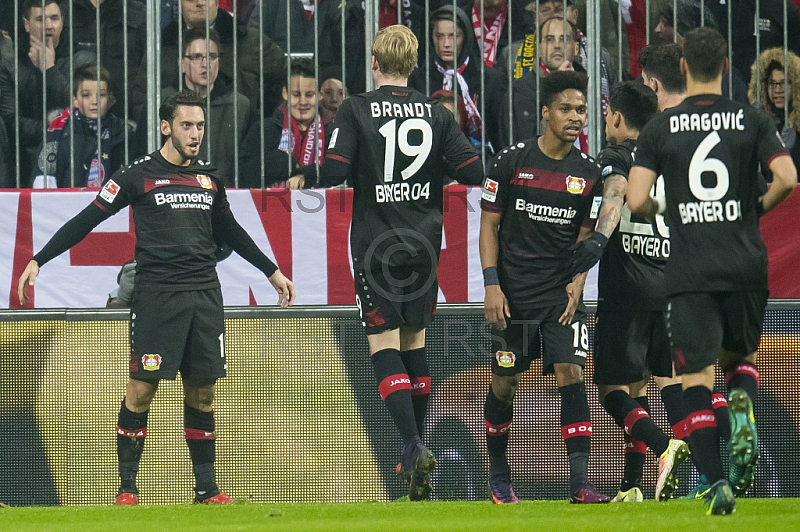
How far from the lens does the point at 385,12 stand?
320 inches

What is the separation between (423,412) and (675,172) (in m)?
2.13

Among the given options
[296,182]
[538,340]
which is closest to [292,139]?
[296,182]

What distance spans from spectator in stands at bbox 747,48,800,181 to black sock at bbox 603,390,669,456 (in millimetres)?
2201

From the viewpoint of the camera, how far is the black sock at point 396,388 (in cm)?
589

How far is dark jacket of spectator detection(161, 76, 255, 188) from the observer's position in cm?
789

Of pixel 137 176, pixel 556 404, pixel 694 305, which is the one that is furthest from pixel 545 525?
pixel 137 176

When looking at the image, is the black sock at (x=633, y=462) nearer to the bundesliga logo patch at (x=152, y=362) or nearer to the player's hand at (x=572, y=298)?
the player's hand at (x=572, y=298)

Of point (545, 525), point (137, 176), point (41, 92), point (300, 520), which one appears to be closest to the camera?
point (545, 525)

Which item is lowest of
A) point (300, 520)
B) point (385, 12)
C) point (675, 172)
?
point (300, 520)

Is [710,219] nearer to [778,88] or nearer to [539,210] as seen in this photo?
[539,210]

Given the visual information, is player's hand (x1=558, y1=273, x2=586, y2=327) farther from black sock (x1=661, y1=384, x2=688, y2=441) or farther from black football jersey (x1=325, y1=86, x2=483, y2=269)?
black sock (x1=661, y1=384, x2=688, y2=441)

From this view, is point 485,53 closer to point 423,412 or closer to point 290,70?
point 290,70

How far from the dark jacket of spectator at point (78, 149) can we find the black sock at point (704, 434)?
4.34 meters

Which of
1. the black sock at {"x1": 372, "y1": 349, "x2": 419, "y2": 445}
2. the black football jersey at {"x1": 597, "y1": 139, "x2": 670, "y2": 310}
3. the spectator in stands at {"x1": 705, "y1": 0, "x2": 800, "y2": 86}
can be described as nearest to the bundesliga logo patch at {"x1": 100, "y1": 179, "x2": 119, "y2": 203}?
the black sock at {"x1": 372, "y1": 349, "x2": 419, "y2": 445}
